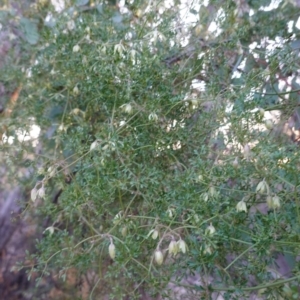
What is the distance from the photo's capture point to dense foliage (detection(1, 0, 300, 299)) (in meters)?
0.99

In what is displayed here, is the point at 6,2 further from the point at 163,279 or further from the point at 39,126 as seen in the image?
the point at 163,279

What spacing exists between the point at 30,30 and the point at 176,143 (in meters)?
0.74

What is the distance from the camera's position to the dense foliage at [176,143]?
0.99m

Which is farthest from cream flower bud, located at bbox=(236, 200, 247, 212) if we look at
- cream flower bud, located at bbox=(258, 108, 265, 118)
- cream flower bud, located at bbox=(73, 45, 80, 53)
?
cream flower bud, located at bbox=(73, 45, 80, 53)

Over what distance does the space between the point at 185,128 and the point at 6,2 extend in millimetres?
992

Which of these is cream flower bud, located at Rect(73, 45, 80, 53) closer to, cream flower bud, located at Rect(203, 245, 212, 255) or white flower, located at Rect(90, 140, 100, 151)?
white flower, located at Rect(90, 140, 100, 151)

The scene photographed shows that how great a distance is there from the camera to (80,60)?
4.30ft

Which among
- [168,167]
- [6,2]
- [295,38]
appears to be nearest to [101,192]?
[168,167]

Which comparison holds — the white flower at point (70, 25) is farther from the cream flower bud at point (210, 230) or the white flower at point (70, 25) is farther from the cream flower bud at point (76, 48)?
the cream flower bud at point (210, 230)

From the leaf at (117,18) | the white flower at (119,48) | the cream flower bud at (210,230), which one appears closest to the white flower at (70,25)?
the leaf at (117,18)

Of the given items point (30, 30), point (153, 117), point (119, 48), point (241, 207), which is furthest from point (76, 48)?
point (241, 207)

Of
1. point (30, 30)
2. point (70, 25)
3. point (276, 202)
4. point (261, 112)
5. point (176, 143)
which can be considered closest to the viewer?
point (276, 202)

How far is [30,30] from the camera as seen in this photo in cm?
166

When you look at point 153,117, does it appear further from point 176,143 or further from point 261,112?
point 261,112
